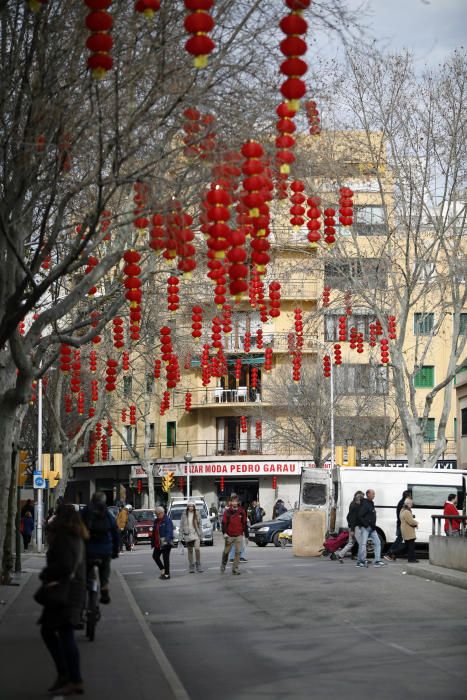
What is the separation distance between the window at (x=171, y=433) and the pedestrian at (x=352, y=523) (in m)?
38.1

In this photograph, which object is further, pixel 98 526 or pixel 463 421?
pixel 463 421

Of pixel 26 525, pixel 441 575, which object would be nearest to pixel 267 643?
pixel 441 575

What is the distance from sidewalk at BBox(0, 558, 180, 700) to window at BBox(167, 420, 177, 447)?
2066 inches

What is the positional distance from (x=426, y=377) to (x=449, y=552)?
138 feet

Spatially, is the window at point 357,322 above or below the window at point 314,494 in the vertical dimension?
above

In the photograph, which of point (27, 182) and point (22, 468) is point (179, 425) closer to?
point (22, 468)

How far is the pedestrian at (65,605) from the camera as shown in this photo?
1078 centimetres

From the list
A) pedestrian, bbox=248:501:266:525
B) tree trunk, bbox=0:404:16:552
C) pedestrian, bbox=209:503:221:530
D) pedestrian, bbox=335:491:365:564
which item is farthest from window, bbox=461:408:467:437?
tree trunk, bbox=0:404:16:552

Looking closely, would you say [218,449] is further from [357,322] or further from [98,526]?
[98,526]

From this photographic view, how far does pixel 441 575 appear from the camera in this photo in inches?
986

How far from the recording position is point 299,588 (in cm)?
2366

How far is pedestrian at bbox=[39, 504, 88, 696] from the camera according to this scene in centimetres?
1078

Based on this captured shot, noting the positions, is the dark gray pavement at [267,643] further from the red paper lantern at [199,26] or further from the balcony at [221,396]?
the balcony at [221,396]

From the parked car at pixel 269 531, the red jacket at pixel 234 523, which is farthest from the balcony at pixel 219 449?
the red jacket at pixel 234 523
